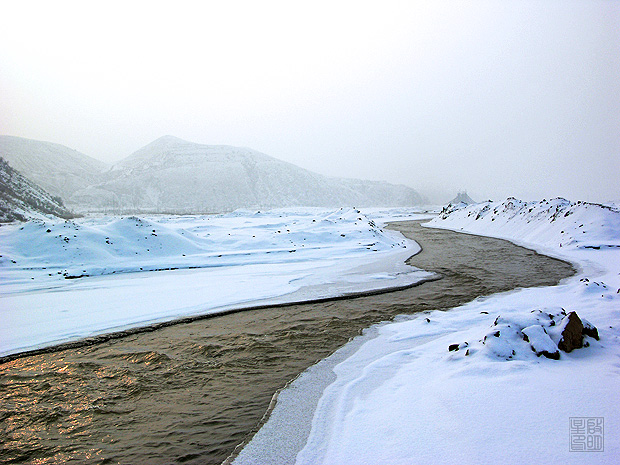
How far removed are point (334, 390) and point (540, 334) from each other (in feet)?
9.47

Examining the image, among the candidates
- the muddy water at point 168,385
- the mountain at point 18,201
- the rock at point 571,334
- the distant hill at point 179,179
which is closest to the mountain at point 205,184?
the distant hill at point 179,179

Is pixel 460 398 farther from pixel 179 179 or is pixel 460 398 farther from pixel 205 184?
pixel 179 179

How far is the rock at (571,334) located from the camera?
435 cm

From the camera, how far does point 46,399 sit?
419 cm

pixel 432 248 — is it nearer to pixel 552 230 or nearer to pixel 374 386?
pixel 552 230

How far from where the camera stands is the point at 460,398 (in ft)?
11.4

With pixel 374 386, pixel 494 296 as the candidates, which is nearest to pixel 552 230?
pixel 494 296

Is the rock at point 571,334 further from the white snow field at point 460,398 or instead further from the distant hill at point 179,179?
the distant hill at point 179,179

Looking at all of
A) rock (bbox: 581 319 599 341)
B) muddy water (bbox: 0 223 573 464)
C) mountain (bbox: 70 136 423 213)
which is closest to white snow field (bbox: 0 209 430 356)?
muddy water (bbox: 0 223 573 464)

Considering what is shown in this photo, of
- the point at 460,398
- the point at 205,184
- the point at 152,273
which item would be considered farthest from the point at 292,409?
the point at 205,184

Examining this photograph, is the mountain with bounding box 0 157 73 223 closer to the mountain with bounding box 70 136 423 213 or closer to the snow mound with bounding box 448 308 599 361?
the snow mound with bounding box 448 308 599 361

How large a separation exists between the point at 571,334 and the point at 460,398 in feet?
7.07

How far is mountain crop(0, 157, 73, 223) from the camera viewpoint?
26.4 m

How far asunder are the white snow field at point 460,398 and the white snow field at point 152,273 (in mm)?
4168
